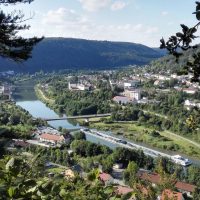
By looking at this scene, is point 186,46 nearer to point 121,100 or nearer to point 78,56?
point 121,100

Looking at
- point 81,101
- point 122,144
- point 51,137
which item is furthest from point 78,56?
point 122,144

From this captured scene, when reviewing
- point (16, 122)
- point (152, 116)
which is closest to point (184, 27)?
point (16, 122)

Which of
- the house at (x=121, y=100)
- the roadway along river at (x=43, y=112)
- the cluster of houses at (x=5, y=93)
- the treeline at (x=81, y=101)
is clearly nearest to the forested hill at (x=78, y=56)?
the cluster of houses at (x=5, y=93)

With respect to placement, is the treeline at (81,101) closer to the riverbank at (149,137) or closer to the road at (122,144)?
the riverbank at (149,137)

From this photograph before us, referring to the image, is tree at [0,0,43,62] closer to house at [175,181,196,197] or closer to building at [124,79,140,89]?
house at [175,181,196,197]

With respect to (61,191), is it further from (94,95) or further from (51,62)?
(51,62)
